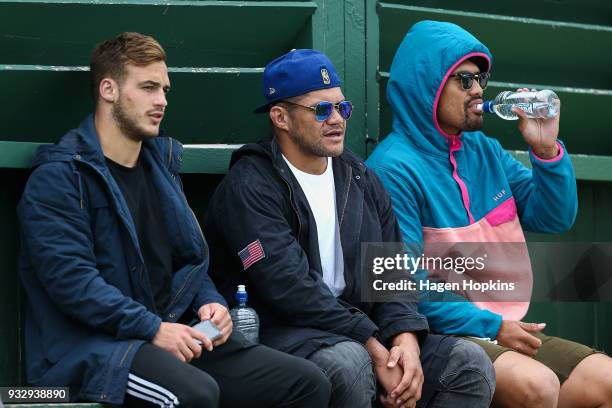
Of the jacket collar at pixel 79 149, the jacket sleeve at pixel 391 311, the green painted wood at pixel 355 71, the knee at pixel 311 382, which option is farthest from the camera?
the green painted wood at pixel 355 71

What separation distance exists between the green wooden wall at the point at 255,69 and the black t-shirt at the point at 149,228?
449 millimetres

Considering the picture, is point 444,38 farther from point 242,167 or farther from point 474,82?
point 242,167

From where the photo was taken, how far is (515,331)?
5.24 m

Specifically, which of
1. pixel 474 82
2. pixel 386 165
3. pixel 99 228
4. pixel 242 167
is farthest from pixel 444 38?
pixel 99 228

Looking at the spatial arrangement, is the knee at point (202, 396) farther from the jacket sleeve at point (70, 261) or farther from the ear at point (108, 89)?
the ear at point (108, 89)

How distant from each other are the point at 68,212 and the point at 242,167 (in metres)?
0.85

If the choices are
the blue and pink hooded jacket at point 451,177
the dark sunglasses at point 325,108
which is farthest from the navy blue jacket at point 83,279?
the blue and pink hooded jacket at point 451,177

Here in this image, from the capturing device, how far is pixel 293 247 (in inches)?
193

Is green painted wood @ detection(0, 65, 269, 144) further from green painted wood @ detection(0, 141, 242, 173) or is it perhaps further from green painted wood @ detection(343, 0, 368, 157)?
green painted wood @ detection(343, 0, 368, 157)

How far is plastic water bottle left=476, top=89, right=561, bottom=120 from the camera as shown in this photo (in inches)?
220

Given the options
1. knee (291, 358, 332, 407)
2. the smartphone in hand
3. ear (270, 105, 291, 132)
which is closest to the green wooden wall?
ear (270, 105, 291, 132)

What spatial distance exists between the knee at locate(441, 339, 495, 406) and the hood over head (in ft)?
3.41

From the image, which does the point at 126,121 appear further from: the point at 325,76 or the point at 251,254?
the point at 325,76

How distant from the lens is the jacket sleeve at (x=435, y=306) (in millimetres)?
5258
